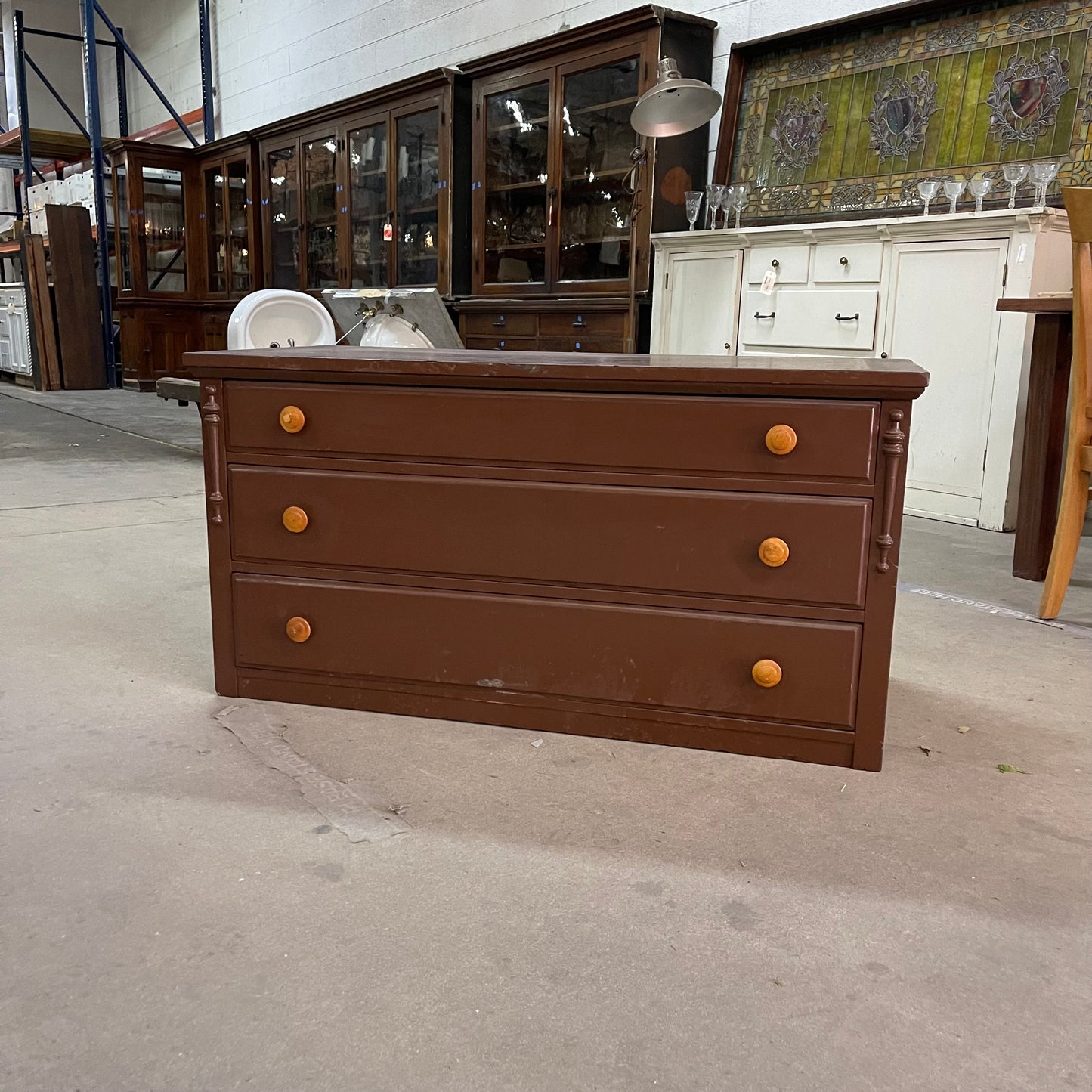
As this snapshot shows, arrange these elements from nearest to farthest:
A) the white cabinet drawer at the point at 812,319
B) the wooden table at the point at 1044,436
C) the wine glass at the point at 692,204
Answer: the wooden table at the point at 1044,436, the white cabinet drawer at the point at 812,319, the wine glass at the point at 692,204

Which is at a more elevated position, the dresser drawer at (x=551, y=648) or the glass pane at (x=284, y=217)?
the glass pane at (x=284, y=217)

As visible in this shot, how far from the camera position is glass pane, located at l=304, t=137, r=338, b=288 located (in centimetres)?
741

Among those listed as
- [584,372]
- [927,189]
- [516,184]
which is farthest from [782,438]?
[516,184]

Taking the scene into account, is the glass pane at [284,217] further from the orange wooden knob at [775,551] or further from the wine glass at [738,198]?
the orange wooden knob at [775,551]

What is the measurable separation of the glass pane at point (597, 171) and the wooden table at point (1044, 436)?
8.66ft

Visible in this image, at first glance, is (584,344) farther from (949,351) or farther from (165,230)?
(165,230)

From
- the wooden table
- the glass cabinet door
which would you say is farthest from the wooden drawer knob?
the glass cabinet door

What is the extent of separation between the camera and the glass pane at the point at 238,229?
8.52 metres

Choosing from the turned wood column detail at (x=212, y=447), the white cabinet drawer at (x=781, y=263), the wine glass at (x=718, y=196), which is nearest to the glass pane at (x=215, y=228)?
the wine glass at (x=718, y=196)

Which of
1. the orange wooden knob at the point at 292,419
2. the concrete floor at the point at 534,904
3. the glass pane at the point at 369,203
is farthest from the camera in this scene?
the glass pane at the point at 369,203

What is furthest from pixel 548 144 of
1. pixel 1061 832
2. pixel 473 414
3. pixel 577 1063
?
pixel 577 1063

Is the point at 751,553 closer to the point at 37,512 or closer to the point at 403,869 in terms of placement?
the point at 403,869

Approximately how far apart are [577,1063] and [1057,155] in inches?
161

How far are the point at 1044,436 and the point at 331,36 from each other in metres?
6.98
